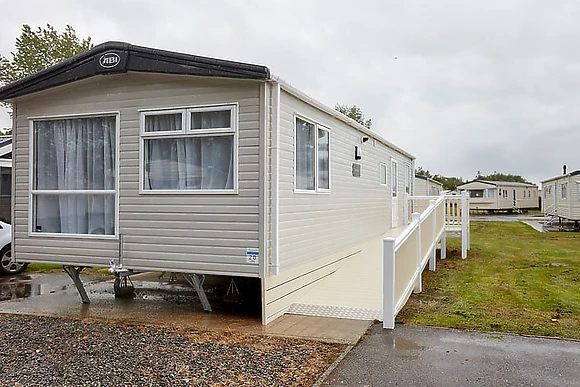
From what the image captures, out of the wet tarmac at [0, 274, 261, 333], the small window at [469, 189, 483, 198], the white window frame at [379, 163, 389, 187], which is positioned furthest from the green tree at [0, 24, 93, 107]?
the small window at [469, 189, 483, 198]

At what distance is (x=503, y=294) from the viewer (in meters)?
7.43

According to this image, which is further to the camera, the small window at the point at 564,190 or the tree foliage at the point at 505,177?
the tree foliage at the point at 505,177

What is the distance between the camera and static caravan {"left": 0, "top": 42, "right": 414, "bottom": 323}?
5.93 meters

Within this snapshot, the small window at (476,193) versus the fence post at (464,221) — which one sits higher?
the small window at (476,193)

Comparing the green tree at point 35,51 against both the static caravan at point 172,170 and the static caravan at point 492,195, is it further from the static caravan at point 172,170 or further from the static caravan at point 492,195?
the static caravan at point 492,195

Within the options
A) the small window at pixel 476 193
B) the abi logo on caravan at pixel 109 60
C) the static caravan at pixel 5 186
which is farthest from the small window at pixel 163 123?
the small window at pixel 476 193

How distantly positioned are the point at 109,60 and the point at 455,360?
17.7 ft

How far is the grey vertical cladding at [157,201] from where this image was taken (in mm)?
5961

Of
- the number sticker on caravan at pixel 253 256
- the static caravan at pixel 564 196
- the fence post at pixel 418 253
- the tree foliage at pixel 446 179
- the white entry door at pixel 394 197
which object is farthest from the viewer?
the tree foliage at pixel 446 179

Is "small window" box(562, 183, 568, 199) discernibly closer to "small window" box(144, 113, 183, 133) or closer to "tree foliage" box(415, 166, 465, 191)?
"small window" box(144, 113, 183, 133)

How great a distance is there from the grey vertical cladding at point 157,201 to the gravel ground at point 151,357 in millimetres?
1014

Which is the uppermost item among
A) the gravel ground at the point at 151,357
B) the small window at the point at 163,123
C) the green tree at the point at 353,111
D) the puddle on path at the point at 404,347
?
the green tree at the point at 353,111

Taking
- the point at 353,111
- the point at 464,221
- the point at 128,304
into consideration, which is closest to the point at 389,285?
the point at 128,304

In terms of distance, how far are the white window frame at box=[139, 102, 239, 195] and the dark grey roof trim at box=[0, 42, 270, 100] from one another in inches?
17.3
